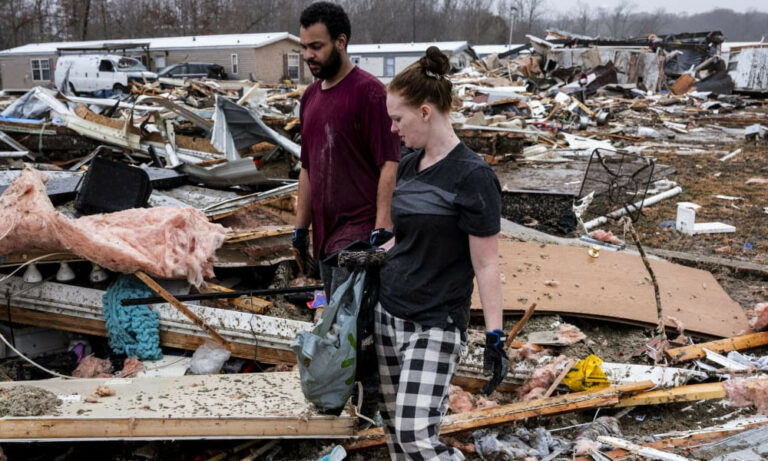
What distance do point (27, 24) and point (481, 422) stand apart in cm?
5192

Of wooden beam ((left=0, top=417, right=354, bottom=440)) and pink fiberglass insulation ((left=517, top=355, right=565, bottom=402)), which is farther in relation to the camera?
pink fiberglass insulation ((left=517, top=355, right=565, bottom=402))

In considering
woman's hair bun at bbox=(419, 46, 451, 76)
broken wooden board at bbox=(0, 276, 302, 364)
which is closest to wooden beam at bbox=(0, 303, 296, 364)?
broken wooden board at bbox=(0, 276, 302, 364)

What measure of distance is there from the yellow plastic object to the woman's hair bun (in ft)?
6.80

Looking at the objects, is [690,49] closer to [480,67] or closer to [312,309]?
[480,67]

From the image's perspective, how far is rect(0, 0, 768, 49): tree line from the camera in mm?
48000

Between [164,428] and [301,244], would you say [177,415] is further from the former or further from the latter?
[301,244]

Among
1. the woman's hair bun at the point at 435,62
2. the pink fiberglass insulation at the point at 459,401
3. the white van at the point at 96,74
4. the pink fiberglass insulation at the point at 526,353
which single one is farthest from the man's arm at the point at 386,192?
the white van at the point at 96,74

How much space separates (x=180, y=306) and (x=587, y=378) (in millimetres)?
2239

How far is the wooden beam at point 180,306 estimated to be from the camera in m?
3.44

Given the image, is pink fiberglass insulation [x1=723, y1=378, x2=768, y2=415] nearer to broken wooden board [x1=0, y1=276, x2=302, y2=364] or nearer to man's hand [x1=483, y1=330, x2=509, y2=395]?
man's hand [x1=483, y1=330, x2=509, y2=395]

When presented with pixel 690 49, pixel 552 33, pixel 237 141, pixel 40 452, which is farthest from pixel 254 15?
pixel 40 452

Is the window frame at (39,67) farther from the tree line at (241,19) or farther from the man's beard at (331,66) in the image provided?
the man's beard at (331,66)

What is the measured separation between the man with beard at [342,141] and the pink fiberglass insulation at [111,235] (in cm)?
123

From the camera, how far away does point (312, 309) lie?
4.32m
